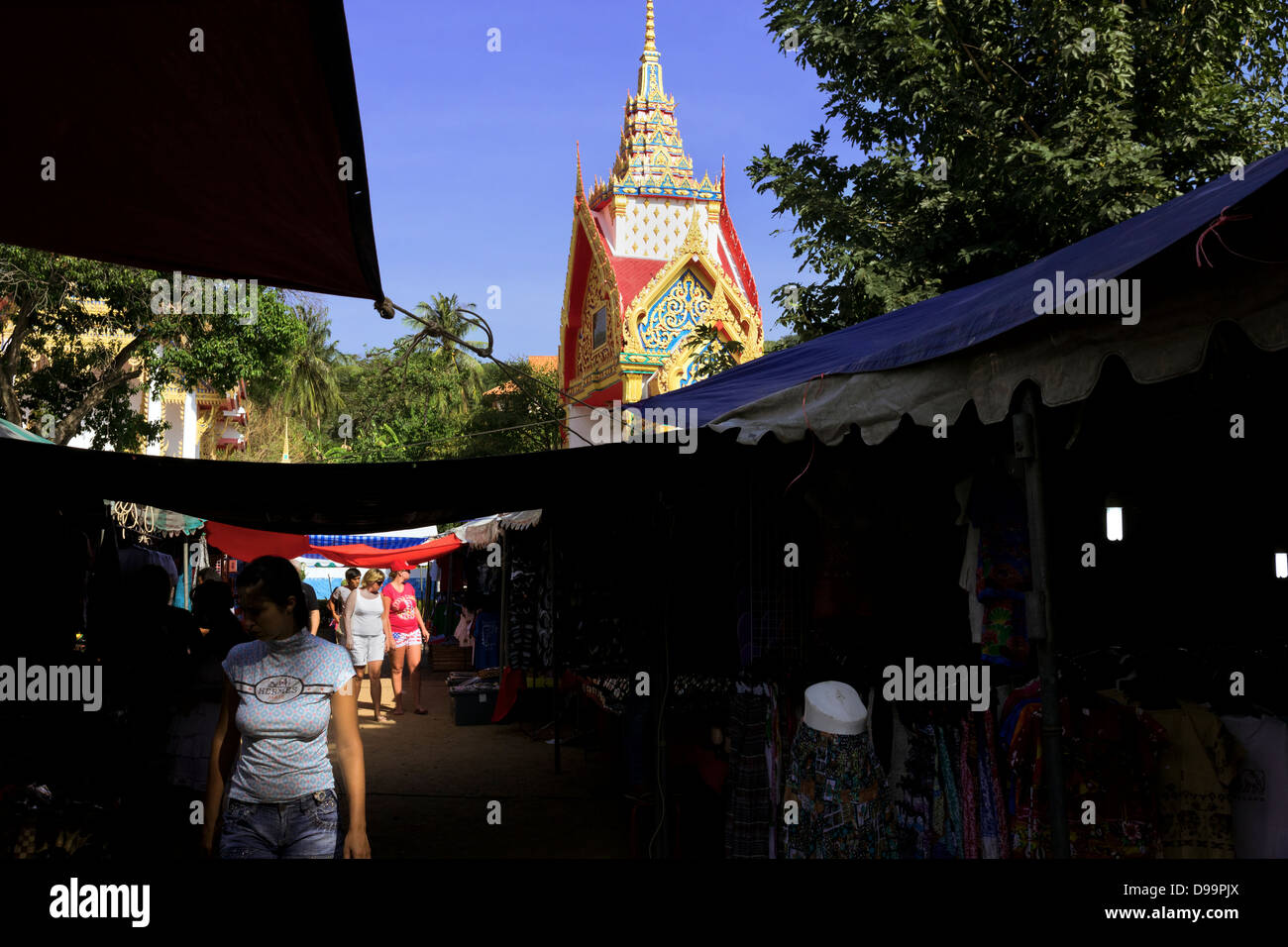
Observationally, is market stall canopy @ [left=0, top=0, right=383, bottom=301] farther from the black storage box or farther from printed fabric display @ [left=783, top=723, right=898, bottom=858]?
the black storage box

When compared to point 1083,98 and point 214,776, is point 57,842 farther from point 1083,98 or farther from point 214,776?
point 1083,98

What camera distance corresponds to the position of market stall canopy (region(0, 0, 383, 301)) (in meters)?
2.66

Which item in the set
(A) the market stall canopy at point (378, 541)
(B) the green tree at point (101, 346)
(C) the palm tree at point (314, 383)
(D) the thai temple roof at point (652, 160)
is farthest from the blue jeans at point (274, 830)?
(C) the palm tree at point (314, 383)

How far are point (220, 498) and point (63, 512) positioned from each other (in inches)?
72.7

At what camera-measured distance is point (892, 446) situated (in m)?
5.82

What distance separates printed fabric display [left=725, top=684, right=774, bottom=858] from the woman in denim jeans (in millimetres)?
2125

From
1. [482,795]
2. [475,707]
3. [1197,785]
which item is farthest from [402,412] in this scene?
[1197,785]

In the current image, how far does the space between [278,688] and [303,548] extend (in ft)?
41.9

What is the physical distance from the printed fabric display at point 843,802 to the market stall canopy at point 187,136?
9.59 ft

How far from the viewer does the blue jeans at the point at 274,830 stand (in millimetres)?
3586

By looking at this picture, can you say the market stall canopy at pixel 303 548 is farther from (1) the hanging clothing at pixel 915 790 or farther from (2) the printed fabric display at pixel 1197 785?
(2) the printed fabric display at pixel 1197 785

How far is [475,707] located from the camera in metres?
12.7

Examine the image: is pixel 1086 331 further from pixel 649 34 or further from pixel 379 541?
pixel 649 34

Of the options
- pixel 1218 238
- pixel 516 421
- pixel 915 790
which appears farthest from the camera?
pixel 516 421
